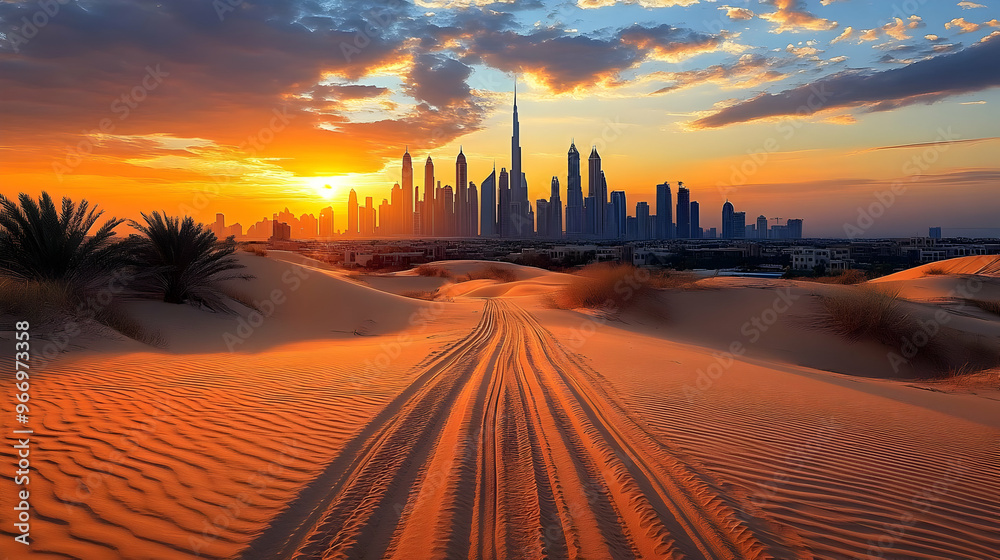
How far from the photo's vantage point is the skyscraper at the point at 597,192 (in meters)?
127

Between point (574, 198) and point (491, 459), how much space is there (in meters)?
161

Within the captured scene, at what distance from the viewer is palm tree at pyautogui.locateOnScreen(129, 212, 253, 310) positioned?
45.6 feet

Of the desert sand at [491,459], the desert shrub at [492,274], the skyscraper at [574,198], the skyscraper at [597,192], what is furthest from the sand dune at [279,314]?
the skyscraper at [574,198]

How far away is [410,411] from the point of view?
633 centimetres

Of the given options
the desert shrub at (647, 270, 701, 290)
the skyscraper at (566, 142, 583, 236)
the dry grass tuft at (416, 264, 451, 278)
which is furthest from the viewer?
the skyscraper at (566, 142, 583, 236)

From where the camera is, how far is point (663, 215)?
177 meters

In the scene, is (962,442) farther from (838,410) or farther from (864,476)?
(864,476)

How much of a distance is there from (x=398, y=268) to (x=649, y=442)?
199 ft

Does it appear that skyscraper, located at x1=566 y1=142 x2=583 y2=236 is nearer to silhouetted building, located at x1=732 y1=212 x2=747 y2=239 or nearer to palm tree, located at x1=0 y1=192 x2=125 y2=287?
silhouetted building, located at x1=732 y1=212 x2=747 y2=239

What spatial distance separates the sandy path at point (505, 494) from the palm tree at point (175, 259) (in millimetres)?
10874

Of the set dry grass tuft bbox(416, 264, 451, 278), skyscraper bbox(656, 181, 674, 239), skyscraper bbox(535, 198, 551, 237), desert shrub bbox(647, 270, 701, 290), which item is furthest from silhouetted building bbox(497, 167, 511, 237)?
desert shrub bbox(647, 270, 701, 290)

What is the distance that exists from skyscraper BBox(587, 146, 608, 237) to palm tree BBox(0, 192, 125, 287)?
117 meters

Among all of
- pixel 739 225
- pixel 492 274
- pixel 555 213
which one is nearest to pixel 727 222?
pixel 739 225

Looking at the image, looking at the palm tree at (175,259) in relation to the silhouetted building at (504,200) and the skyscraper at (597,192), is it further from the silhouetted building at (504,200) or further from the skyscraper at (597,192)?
the silhouetted building at (504,200)
